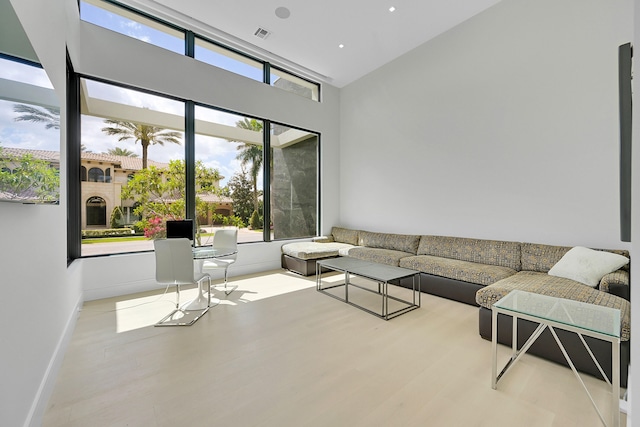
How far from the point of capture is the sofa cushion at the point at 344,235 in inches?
220

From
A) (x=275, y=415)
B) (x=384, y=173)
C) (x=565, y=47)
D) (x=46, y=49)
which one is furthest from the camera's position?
(x=384, y=173)

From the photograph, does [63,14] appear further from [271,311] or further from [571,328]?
[571,328]

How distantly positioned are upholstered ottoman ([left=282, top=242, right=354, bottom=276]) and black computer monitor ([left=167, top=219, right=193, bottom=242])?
74.2 inches

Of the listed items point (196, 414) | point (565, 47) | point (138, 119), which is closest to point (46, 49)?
point (138, 119)

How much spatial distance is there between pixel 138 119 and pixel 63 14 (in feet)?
4.95

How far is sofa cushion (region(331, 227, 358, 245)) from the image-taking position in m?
5.59

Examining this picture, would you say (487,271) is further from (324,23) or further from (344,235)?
(324,23)

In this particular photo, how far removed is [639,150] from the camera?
3.04 ft

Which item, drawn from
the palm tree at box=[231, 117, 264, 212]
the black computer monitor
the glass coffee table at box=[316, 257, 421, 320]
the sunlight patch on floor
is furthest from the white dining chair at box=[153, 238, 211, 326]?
the palm tree at box=[231, 117, 264, 212]

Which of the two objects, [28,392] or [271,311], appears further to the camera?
[271,311]

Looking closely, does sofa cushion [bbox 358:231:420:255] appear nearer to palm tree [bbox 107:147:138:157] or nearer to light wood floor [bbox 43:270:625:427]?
light wood floor [bbox 43:270:625:427]

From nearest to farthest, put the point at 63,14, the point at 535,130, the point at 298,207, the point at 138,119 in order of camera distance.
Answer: the point at 63,14 → the point at 535,130 → the point at 138,119 → the point at 298,207

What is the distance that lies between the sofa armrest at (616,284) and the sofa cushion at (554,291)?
0.20 feet

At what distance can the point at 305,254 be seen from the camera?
4625mm
